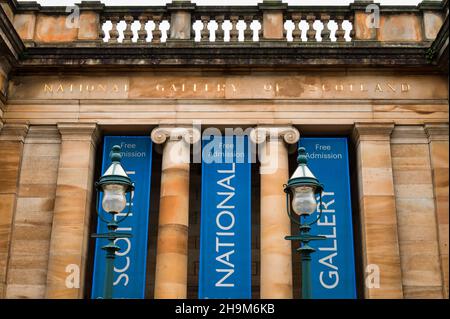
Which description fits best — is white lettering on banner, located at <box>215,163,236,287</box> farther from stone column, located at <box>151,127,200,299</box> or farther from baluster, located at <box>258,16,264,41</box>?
baluster, located at <box>258,16,264,41</box>

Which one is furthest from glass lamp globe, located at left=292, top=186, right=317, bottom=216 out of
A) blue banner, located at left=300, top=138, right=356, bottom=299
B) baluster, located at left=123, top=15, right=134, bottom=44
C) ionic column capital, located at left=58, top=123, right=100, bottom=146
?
baluster, located at left=123, top=15, right=134, bottom=44

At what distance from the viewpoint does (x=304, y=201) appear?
11.1m

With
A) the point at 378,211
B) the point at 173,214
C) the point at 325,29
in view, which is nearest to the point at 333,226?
the point at 378,211

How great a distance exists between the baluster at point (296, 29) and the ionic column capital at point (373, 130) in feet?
9.40

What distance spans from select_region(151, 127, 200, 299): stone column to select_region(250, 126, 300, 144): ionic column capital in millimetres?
1415

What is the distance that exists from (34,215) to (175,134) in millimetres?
3864

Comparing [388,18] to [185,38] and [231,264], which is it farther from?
[231,264]

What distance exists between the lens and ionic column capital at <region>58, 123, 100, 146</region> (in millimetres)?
16800

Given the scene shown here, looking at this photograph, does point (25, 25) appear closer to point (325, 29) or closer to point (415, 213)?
point (325, 29)

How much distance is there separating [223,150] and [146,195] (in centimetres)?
217

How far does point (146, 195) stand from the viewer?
16422 mm

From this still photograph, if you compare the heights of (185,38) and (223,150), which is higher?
(185,38)

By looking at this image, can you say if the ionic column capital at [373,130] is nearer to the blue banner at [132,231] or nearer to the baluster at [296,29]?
the baluster at [296,29]
